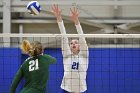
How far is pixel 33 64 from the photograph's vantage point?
3.75 metres

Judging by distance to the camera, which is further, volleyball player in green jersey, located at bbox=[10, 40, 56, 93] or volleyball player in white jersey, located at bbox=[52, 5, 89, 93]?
volleyball player in white jersey, located at bbox=[52, 5, 89, 93]

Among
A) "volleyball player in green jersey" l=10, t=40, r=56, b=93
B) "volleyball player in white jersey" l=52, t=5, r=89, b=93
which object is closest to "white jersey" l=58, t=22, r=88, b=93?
"volleyball player in white jersey" l=52, t=5, r=89, b=93

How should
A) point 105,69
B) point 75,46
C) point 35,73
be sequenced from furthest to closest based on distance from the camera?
1. point 105,69
2. point 75,46
3. point 35,73

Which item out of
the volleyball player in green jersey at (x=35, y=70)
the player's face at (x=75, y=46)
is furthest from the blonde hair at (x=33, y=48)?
the player's face at (x=75, y=46)

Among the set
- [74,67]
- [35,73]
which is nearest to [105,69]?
[74,67]

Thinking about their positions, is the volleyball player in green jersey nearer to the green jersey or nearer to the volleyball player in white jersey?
the green jersey

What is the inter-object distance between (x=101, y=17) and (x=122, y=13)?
51cm

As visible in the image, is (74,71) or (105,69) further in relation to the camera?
(105,69)

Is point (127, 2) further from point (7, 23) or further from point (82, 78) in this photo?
point (82, 78)

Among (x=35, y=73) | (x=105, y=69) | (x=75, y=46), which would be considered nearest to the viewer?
(x=35, y=73)

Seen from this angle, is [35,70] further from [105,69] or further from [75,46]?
[105,69]

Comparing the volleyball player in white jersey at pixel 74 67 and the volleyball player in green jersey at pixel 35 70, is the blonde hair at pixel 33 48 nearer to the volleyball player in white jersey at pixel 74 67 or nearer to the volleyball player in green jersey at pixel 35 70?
the volleyball player in green jersey at pixel 35 70

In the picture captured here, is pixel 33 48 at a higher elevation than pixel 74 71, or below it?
higher

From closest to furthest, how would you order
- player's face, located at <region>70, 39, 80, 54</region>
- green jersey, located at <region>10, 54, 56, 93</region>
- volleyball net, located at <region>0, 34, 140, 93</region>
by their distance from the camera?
green jersey, located at <region>10, 54, 56, 93</region> → player's face, located at <region>70, 39, 80, 54</region> → volleyball net, located at <region>0, 34, 140, 93</region>
